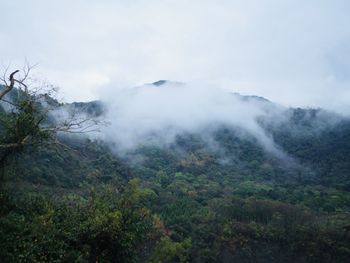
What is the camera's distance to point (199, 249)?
39875mm

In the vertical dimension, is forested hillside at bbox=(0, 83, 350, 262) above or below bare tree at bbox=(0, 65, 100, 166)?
below

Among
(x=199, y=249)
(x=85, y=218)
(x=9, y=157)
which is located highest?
(x=9, y=157)

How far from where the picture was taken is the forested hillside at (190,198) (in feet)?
42.2

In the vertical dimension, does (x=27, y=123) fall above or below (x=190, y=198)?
above

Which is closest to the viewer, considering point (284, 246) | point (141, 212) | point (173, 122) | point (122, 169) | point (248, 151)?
point (141, 212)

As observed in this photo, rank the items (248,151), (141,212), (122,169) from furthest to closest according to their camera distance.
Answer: (248,151) → (122,169) → (141,212)

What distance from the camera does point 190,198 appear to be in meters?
66.8

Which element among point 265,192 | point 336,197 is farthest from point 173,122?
point 336,197

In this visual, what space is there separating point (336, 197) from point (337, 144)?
1453 inches

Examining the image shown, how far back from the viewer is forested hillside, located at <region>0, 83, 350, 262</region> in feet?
42.2

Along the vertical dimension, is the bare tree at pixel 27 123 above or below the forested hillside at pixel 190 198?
above

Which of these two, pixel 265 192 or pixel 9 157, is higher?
pixel 9 157

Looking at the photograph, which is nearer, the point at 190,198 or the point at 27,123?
the point at 27,123

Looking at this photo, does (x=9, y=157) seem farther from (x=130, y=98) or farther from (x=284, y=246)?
(x=130, y=98)
